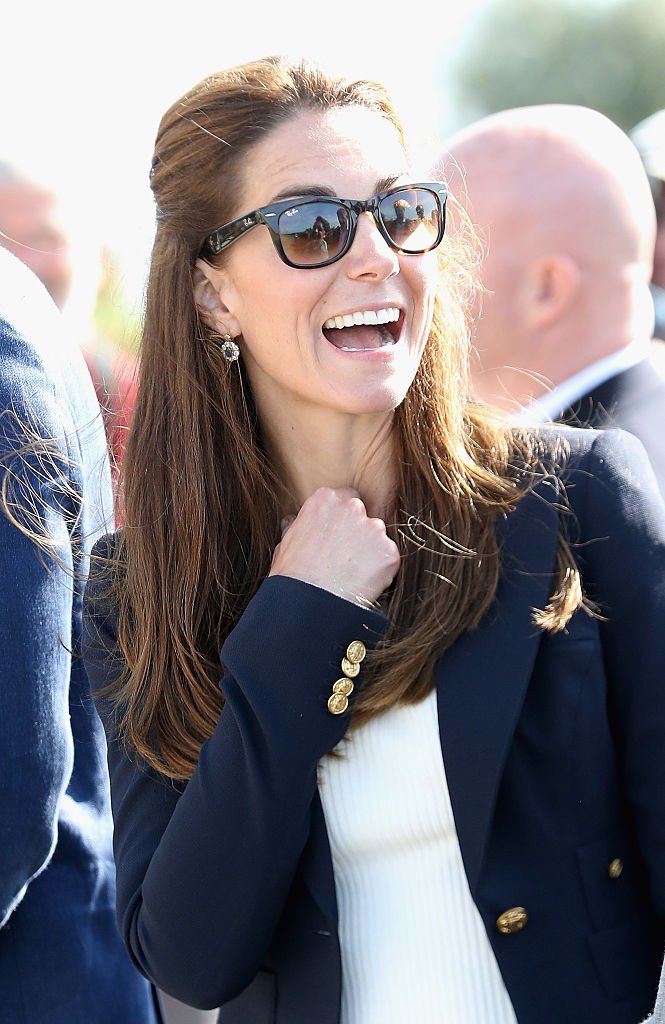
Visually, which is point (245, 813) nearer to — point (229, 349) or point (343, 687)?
point (343, 687)

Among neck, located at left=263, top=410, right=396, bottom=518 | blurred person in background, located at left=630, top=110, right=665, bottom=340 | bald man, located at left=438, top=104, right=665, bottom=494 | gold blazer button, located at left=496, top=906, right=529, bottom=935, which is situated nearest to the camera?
gold blazer button, located at left=496, top=906, right=529, bottom=935

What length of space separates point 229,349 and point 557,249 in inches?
64.8

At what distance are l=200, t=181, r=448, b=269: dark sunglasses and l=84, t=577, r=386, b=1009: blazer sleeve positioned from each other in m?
0.56

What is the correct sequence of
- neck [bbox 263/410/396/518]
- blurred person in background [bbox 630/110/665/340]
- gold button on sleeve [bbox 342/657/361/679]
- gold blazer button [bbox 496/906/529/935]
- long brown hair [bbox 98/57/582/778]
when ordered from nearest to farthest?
1. gold blazer button [bbox 496/906/529/935]
2. gold button on sleeve [bbox 342/657/361/679]
3. long brown hair [bbox 98/57/582/778]
4. neck [bbox 263/410/396/518]
5. blurred person in background [bbox 630/110/665/340]

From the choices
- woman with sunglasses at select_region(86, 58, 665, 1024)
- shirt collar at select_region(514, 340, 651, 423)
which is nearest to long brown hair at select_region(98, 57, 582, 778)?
woman with sunglasses at select_region(86, 58, 665, 1024)

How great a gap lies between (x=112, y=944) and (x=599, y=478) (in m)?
1.18

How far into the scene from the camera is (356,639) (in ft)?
6.51

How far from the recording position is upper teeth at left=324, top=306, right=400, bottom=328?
84.0 inches

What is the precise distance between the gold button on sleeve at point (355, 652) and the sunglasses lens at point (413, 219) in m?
0.67

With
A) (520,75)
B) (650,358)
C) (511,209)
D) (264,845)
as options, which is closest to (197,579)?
(264,845)

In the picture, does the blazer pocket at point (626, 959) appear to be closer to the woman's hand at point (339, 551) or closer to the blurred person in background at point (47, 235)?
the woman's hand at point (339, 551)

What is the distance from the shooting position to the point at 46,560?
6.95ft

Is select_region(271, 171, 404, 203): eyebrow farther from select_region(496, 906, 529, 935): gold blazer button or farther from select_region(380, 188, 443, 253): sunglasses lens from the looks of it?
select_region(496, 906, 529, 935): gold blazer button

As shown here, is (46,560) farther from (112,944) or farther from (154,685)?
(112,944)
